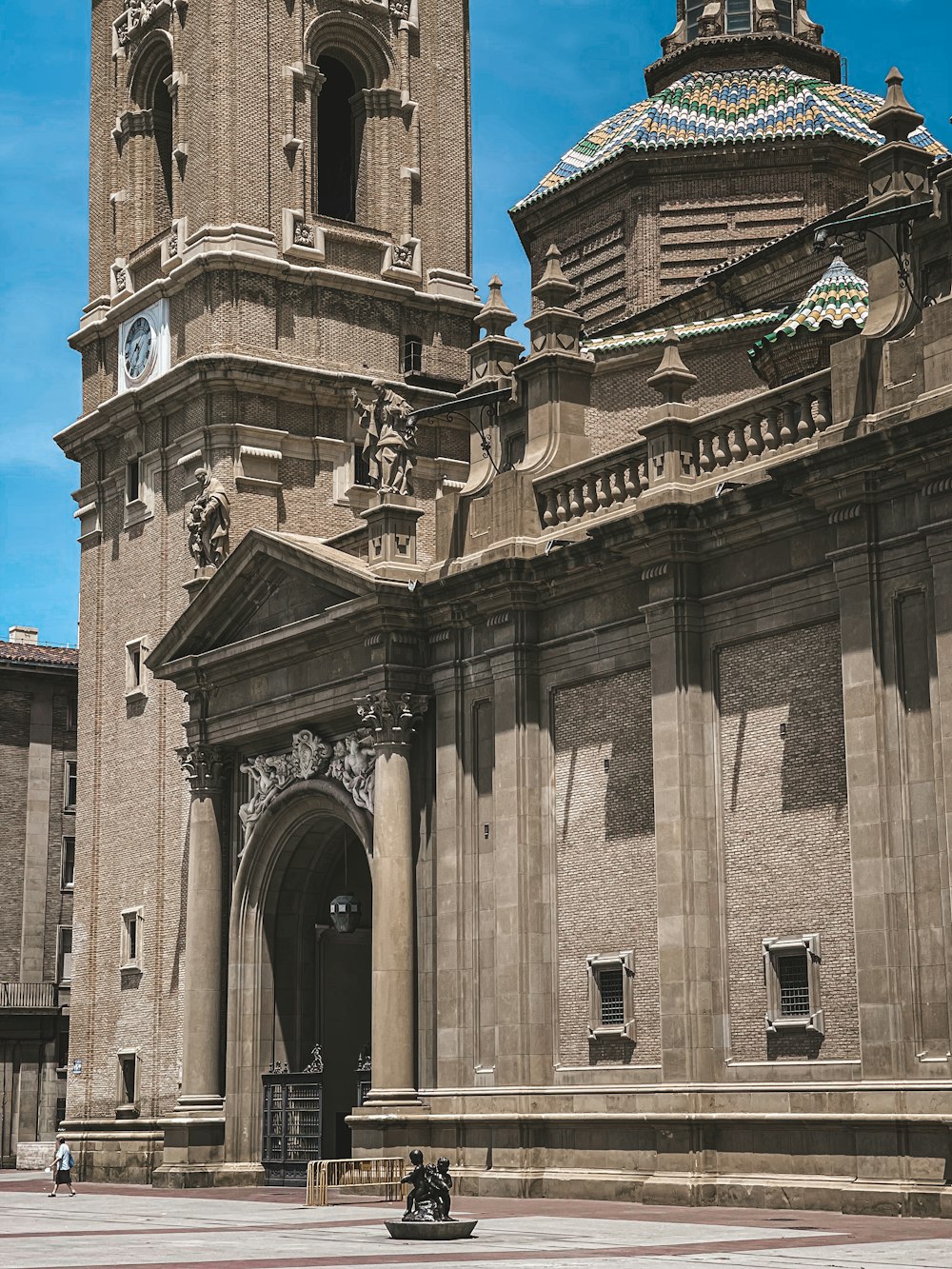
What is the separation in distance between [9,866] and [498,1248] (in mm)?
47176

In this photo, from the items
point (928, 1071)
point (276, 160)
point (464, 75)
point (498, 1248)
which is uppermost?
point (464, 75)

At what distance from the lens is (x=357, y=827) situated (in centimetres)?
3662

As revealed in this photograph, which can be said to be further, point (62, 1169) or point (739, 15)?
point (739, 15)

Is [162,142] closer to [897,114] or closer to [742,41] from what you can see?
[742,41]

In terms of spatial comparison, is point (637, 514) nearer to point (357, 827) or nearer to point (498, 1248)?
point (357, 827)

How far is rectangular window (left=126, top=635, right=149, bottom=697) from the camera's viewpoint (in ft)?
155

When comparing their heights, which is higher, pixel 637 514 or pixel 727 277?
pixel 727 277

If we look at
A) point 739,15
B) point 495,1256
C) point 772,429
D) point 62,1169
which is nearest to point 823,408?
point 772,429

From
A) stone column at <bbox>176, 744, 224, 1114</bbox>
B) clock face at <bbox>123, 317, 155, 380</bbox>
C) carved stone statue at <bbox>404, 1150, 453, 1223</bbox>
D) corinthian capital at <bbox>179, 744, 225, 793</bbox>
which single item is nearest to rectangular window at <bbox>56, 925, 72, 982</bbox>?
clock face at <bbox>123, 317, 155, 380</bbox>

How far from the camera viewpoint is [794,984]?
2794 centimetres

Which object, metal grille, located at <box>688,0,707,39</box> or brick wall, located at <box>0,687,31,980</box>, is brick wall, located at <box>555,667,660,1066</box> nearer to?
metal grille, located at <box>688,0,707,39</box>

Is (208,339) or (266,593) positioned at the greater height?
(208,339)

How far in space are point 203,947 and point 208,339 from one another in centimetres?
1464

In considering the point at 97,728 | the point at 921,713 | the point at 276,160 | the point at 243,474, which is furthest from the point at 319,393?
the point at 921,713
